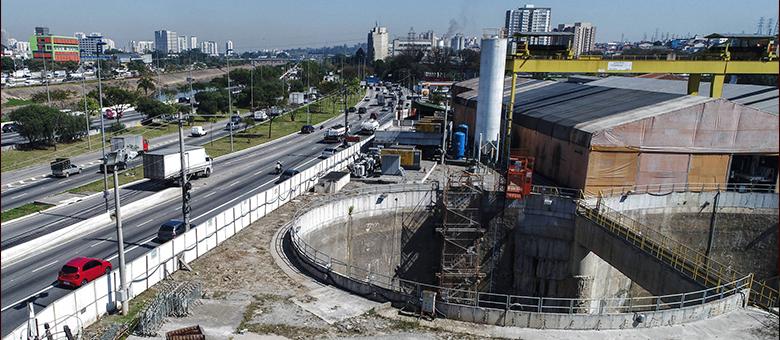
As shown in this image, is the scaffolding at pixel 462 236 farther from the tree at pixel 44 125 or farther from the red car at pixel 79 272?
the tree at pixel 44 125

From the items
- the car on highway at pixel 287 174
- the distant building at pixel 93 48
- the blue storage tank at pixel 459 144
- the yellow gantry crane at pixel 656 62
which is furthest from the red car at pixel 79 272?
the blue storage tank at pixel 459 144

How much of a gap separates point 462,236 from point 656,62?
19.3m

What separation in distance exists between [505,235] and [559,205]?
449cm

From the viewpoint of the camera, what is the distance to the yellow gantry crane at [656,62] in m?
39.2

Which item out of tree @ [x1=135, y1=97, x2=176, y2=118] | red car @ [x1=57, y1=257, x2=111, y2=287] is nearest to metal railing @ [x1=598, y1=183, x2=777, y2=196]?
Result: red car @ [x1=57, y1=257, x2=111, y2=287]

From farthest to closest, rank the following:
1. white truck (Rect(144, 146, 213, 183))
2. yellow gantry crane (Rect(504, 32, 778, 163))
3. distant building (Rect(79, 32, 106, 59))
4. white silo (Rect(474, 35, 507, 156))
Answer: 1. white silo (Rect(474, 35, 507, 156))
2. white truck (Rect(144, 146, 213, 183))
3. yellow gantry crane (Rect(504, 32, 778, 163))
4. distant building (Rect(79, 32, 106, 59))

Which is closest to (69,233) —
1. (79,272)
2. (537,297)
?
(79,272)

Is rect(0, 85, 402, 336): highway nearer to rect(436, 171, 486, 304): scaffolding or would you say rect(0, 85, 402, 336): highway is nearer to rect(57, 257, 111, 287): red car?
rect(57, 257, 111, 287): red car

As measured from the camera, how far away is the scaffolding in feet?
119

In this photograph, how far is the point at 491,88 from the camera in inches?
1774

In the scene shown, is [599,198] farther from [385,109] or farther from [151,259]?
[385,109]

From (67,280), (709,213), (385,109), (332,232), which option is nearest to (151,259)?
(67,280)

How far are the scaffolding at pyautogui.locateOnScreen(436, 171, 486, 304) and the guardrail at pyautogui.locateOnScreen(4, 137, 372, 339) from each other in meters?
11.2

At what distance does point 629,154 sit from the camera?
35.2m
